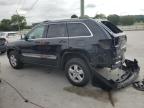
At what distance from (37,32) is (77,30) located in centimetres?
177

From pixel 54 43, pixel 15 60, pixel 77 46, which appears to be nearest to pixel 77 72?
pixel 77 46

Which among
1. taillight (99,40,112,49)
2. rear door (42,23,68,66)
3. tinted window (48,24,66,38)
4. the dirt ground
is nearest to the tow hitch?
the dirt ground

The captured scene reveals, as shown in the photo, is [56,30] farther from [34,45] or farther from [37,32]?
[34,45]

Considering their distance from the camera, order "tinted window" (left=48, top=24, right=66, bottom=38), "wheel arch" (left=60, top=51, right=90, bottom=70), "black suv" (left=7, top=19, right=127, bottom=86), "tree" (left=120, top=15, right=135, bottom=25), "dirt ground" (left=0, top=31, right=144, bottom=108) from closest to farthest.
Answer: "dirt ground" (left=0, top=31, right=144, bottom=108) → "black suv" (left=7, top=19, right=127, bottom=86) → "wheel arch" (left=60, top=51, right=90, bottom=70) → "tinted window" (left=48, top=24, right=66, bottom=38) → "tree" (left=120, top=15, right=135, bottom=25)

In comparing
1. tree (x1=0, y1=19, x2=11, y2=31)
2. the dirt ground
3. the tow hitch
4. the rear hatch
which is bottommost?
tree (x1=0, y1=19, x2=11, y2=31)

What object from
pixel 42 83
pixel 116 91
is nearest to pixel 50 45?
pixel 42 83

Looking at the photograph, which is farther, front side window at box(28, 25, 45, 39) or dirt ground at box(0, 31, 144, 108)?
front side window at box(28, 25, 45, 39)

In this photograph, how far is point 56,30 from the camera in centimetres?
721

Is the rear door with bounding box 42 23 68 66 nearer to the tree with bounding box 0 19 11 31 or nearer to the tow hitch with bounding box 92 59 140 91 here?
the tow hitch with bounding box 92 59 140 91

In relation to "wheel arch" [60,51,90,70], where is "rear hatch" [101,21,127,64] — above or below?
above

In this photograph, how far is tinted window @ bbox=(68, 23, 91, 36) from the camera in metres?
6.43

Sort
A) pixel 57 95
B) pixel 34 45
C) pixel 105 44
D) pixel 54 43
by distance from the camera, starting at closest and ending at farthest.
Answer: pixel 105 44 → pixel 57 95 → pixel 54 43 → pixel 34 45

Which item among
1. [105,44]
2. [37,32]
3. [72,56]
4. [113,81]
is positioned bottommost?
[113,81]

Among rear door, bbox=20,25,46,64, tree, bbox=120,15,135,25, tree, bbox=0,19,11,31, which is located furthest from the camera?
tree, bbox=0,19,11,31
